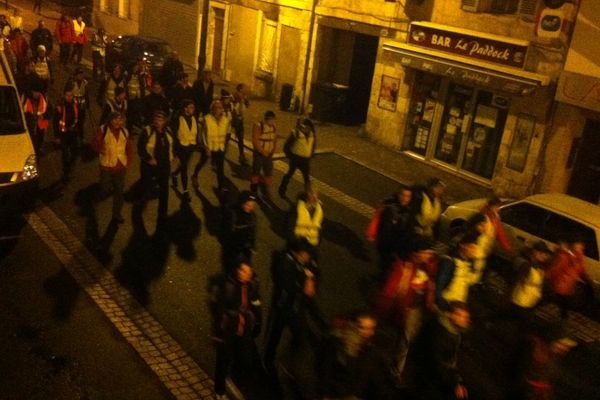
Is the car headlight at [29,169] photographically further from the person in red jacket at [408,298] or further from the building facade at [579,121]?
the building facade at [579,121]

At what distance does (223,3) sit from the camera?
2534 centimetres

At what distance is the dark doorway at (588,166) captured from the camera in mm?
14508

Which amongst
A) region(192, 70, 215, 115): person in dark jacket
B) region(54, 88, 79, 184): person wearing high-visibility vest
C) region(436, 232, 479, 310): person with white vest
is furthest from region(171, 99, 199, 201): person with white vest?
region(436, 232, 479, 310): person with white vest

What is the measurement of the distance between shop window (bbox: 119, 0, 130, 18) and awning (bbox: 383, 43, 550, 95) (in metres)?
20.4

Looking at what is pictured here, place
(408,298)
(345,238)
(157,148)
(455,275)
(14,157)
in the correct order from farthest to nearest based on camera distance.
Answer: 1. (345,238)
2. (157,148)
3. (14,157)
4. (455,275)
5. (408,298)

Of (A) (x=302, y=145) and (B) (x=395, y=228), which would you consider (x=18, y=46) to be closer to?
(A) (x=302, y=145)

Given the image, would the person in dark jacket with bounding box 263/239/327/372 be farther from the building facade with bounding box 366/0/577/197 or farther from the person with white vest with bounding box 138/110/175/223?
the building facade with bounding box 366/0/577/197

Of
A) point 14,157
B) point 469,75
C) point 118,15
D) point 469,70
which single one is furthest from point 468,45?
point 118,15

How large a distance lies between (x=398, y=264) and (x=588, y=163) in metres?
9.69

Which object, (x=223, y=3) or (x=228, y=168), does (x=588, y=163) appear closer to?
(x=228, y=168)

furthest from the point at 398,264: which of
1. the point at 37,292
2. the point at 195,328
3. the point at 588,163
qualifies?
the point at 588,163

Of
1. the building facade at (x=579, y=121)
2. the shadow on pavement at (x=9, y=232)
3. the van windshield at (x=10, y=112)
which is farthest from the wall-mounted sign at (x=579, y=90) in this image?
the shadow on pavement at (x=9, y=232)

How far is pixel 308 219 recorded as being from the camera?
26.0 feet

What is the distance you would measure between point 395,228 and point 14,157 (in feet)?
17.8
